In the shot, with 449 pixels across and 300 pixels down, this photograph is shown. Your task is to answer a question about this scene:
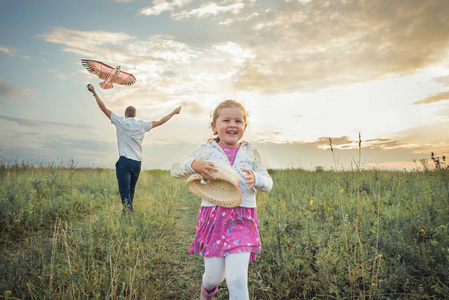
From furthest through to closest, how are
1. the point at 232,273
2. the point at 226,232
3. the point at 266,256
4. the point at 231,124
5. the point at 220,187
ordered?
the point at 266,256 < the point at 231,124 < the point at 220,187 < the point at 226,232 < the point at 232,273

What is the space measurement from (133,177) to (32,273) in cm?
402

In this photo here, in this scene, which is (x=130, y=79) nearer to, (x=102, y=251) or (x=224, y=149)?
(x=102, y=251)

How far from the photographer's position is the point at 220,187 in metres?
2.83

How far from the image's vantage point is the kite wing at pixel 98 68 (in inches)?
271

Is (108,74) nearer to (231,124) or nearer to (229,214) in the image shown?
(231,124)

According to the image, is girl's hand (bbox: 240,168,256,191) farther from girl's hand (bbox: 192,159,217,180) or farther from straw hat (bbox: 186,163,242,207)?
girl's hand (bbox: 192,159,217,180)

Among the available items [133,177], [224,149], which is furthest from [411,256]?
[133,177]

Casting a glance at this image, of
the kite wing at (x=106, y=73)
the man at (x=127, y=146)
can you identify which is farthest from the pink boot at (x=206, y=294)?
the kite wing at (x=106, y=73)

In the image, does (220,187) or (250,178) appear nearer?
(250,178)

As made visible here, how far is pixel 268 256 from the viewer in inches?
154

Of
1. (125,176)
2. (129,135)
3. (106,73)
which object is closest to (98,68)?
(106,73)

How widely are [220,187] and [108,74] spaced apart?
19.1 ft

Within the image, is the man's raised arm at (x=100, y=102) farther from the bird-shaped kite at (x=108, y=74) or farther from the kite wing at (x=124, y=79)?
the kite wing at (x=124, y=79)

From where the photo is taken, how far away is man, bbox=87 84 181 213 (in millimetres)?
6969
